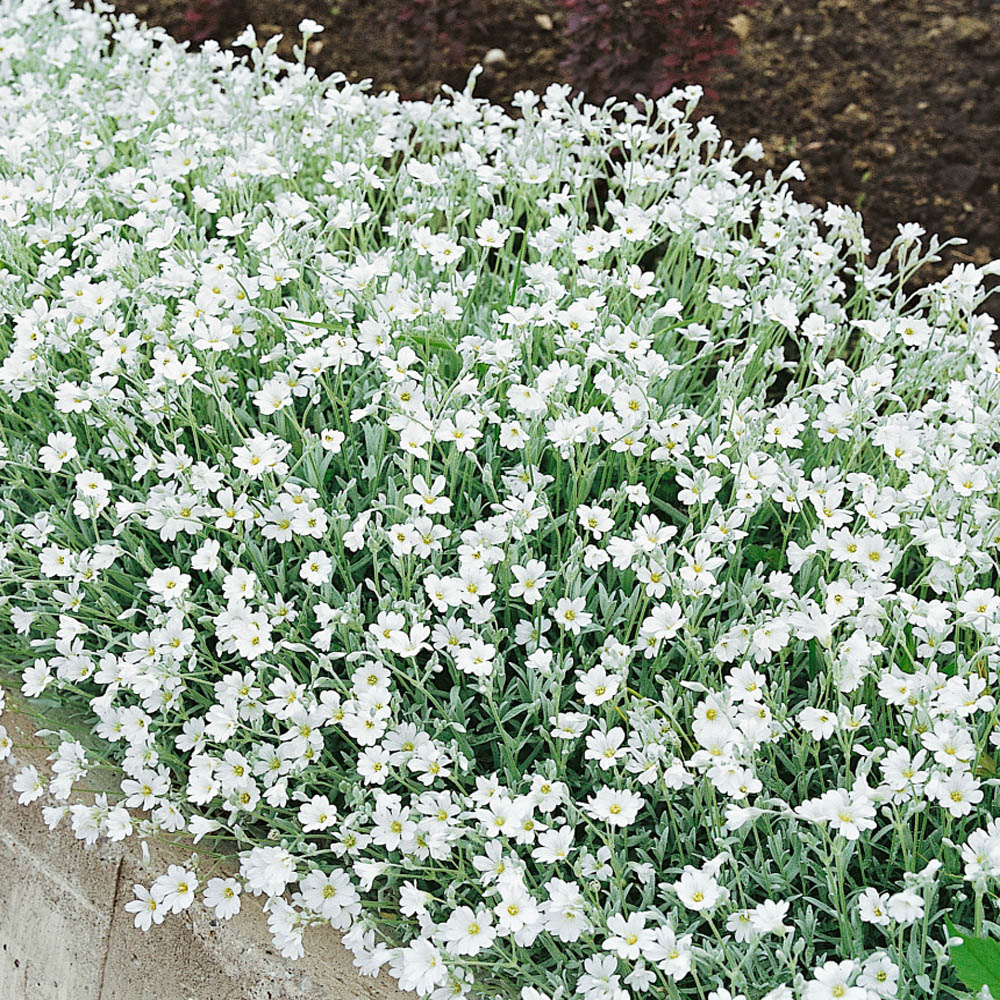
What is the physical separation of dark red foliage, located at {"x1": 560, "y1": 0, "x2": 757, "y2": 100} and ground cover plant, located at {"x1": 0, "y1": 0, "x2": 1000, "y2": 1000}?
1150 millimetres

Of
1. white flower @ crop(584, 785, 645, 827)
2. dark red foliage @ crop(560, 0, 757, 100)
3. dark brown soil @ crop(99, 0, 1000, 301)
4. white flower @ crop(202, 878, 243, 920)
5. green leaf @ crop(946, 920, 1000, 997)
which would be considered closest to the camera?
green leaf @ crop(946, 920, 1000, 997)

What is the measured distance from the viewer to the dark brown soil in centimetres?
383

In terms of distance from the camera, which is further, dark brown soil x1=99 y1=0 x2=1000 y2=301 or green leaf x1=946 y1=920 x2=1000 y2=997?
dark brown soil x1=99 y1=0 x2=1000 y2=301

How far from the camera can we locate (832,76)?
429cm

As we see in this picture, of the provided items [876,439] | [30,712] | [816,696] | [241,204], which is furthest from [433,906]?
[241,204]

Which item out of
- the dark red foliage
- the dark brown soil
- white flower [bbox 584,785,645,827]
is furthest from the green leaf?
the dark red foliage

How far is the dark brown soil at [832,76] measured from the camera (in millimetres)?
3834

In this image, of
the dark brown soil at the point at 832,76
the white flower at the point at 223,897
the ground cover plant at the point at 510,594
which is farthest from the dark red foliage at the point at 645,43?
the white flower at the point at 223,897

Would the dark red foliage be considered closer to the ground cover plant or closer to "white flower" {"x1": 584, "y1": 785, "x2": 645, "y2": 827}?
the ground cover plant

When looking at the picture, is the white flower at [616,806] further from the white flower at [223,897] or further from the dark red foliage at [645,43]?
the dark red foliage at [645,43]

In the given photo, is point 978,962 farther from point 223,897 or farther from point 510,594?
point 223,897

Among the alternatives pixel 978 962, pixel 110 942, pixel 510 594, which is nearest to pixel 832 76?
pixel 510 594

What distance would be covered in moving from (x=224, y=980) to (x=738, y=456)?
47.5 inches

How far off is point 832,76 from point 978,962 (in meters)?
3.62
